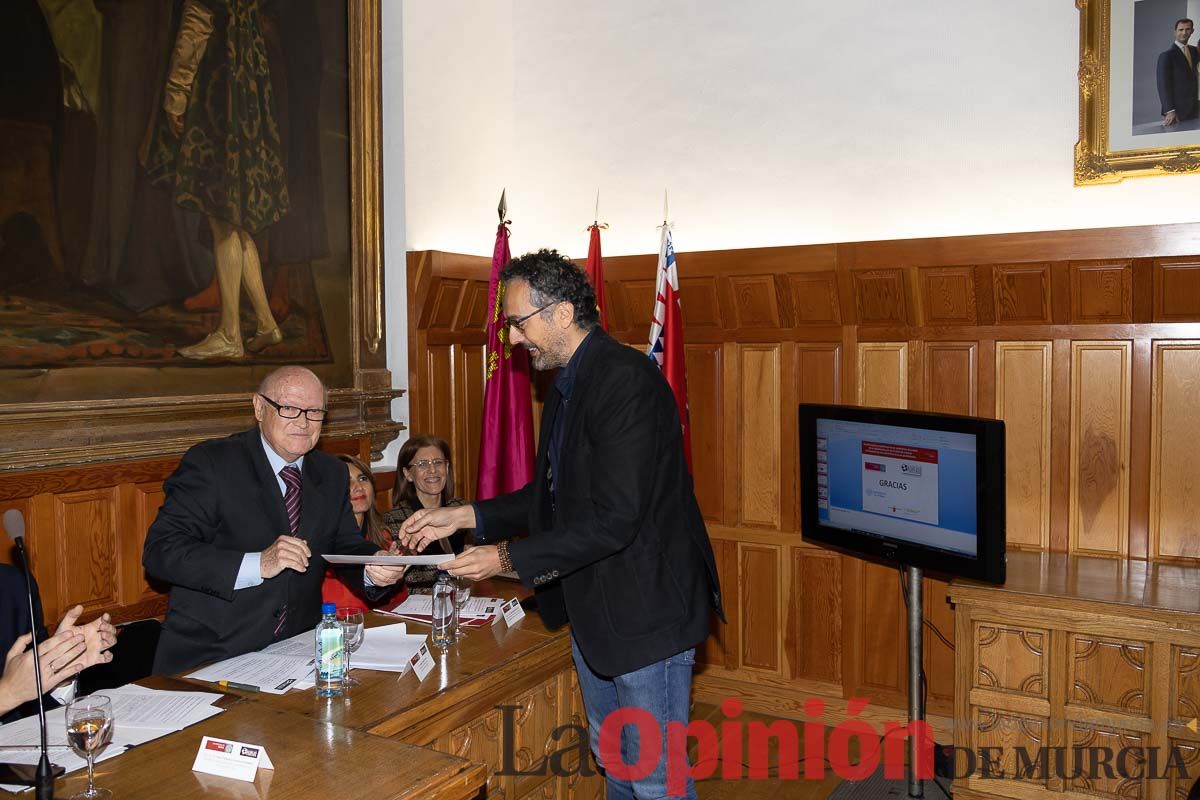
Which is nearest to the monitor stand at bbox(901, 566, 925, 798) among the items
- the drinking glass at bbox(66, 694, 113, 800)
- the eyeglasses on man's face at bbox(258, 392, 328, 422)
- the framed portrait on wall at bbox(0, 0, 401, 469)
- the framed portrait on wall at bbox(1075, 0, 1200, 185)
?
the framed portrait on wall at bbox(1075, 0, 1200, 185)

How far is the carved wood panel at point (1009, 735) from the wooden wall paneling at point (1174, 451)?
1001 mm

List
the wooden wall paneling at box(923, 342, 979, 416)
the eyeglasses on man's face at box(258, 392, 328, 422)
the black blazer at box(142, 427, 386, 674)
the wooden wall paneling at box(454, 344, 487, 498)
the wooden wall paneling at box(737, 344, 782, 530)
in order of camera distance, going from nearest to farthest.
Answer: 1. the black blazer at box(142, 427, 386, 674)
2. the eyeglasses on man's face at box(258, 392, 328, 422)
3. the wooden wall paneling at box(923, 342, 979, 416)
4. the wooden wall paneling at box(737, 344, 782, 530)
5. the wooden wall paneling at box(454, 344, 487, 498)

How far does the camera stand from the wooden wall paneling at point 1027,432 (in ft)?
13.5

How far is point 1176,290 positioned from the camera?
374 centimetres

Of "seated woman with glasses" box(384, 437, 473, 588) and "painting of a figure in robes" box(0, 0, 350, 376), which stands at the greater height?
"painting of a figure in robes" box(0, 0, 350, 376)

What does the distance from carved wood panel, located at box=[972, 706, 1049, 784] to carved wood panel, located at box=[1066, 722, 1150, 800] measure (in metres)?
0.11

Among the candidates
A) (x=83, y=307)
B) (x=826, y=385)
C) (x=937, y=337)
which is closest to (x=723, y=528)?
(x=826, y=385)

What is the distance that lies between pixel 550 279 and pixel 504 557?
78 cm

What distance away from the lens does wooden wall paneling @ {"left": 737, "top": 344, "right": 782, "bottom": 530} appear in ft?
15.5

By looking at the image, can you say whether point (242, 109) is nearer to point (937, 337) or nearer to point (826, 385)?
point (826, 385)

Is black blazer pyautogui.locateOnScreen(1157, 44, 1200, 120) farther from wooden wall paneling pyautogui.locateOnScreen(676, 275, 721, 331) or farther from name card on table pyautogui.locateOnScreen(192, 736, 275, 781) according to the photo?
name card on table pyautogui.locateOnScreen(192, 736, 275, 781)

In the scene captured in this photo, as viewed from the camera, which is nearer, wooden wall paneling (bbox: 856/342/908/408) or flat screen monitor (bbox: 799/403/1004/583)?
flat screen monitor (bbox: 799/403/1004/583)

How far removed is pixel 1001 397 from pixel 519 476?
239 centimetres

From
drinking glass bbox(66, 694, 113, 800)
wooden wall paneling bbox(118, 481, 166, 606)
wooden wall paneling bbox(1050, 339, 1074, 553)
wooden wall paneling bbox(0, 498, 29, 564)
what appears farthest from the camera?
wooden wall paneling bbox(1050, 339, 1074, 553)
